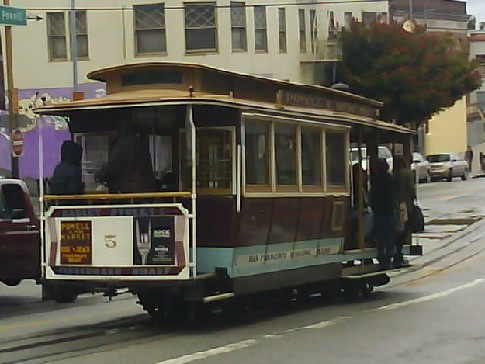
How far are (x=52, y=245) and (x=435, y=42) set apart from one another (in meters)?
36.8

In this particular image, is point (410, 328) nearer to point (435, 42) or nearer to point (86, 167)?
point (86, 167)

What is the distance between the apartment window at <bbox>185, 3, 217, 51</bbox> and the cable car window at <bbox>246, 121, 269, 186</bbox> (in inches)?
993

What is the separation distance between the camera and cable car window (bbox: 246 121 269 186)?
11.9m

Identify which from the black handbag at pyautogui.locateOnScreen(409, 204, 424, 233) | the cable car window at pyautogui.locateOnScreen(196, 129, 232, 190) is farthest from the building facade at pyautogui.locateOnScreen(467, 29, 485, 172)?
the cable car window at pyautogui.locateOnScreen(196, 129, 232, 190)

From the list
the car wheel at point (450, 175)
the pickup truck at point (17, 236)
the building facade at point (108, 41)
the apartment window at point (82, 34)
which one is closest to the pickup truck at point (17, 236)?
the pickup truck at point (17, 236)

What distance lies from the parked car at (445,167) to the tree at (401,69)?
4.27m

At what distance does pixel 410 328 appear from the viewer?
11.6 meters

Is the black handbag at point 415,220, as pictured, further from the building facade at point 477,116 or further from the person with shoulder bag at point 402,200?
the building facade at point 477,116

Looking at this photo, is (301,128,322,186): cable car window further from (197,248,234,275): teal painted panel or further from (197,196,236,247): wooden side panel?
(197,248,234,275): teal painted panel

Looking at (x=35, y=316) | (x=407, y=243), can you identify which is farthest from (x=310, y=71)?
(x=35, y=316)

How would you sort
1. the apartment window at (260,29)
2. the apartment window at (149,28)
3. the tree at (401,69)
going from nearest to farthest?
the apartment window at (149,28) → the apartment window at (260,29) → the tree at (401,69)

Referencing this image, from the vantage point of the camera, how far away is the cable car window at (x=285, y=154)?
1240 centimetres

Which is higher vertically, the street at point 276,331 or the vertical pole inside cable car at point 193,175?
the vertical pole inside cable car at point 193,175

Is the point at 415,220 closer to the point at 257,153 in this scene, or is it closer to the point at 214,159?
the point at 257,153
